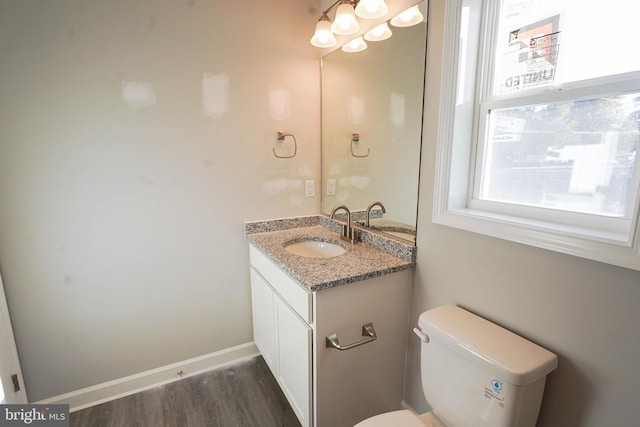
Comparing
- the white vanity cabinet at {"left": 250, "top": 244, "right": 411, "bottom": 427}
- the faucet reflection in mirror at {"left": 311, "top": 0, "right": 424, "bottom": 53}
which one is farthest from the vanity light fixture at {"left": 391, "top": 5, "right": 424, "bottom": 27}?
the white vanity cabinet at {"left": 250, "top": 244, "right": 411, "bottom": 427}

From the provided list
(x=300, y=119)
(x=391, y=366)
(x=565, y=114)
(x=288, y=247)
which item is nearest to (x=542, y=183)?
(x=565, y=114)

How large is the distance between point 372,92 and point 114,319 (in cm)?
→ 203

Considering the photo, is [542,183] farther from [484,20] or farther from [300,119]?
[300,119]

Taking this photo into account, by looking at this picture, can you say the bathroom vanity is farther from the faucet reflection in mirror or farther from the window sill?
the faucet reflection in mirror

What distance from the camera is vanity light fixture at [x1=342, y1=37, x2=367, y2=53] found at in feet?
5.74

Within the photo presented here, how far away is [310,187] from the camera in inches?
86.1

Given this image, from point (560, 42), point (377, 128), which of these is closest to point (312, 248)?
point (377, 128)

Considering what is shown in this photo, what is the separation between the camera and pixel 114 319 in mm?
1767

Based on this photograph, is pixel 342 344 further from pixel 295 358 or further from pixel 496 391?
pixel 496 391

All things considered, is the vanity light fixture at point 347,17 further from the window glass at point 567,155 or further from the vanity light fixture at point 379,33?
the window glass at point 567,155

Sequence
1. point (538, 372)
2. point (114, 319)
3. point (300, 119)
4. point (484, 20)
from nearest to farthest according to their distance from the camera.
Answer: point (538, 372) → point (484, 20) → point (114, 319) → point (300, 119)

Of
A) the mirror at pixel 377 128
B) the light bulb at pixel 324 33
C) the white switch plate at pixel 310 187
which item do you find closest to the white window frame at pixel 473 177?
the mirror at pixel 377 128

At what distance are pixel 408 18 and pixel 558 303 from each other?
132cm

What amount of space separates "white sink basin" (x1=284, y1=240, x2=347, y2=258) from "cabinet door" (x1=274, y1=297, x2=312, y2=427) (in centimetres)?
38
